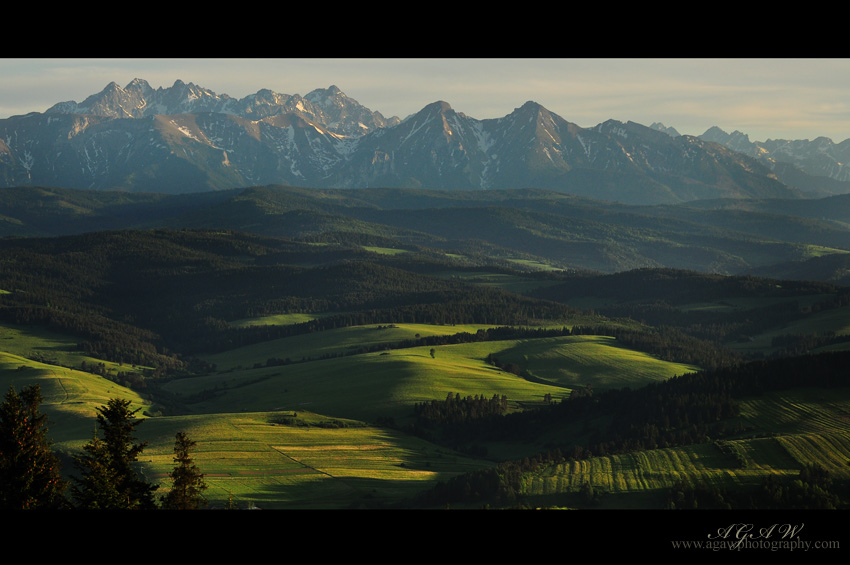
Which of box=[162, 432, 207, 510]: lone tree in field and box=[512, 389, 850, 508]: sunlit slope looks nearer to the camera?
box=[162, 432, 207, 510]: lone tree in field

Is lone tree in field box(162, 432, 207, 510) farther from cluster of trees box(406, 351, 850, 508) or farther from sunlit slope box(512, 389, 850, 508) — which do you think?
cluster of trees box(406, 351, 850, 508)

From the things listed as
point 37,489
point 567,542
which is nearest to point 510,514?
point 567,542

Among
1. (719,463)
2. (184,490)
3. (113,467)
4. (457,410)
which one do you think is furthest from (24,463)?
(457,410)

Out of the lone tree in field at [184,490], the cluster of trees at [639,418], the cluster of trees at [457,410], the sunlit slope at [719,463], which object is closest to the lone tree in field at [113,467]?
the lone tree in field at [184,490]

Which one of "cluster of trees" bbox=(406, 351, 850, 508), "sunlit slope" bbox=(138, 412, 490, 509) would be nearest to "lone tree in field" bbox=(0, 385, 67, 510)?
"sunlit slope" bbox=(138, 412, 490, 509)

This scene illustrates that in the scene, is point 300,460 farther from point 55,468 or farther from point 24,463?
point 24,463

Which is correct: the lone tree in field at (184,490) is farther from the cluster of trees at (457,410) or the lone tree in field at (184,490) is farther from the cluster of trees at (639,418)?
the cluster of trees at (457,410)

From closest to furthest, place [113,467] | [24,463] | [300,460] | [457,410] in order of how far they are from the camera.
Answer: [24,463]
[113,467]
[300,460]
[457,410]
